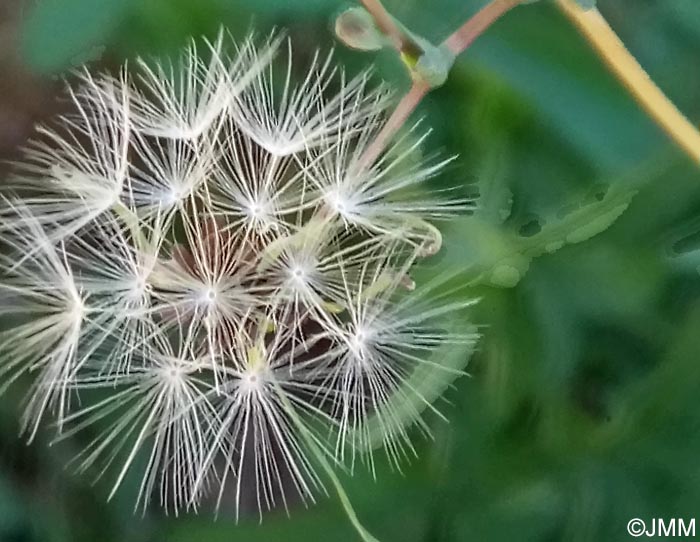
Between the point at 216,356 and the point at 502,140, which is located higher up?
the point at 502,140

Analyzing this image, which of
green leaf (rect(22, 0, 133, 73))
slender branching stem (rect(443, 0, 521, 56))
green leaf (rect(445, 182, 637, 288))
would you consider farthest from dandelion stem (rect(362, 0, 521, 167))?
green leaf (rect(22, 0, 133, 73))

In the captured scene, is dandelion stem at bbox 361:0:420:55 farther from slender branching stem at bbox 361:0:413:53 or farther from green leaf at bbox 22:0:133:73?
green leaf at bbox 22:0:133:73

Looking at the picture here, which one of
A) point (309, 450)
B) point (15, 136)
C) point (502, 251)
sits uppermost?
point (15, 136)

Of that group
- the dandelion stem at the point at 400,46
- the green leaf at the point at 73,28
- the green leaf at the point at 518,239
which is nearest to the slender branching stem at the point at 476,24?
the dandelion stem at the point at 400,46

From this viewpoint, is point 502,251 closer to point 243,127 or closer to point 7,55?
point 243,127

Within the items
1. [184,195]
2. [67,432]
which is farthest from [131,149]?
[67,432]
